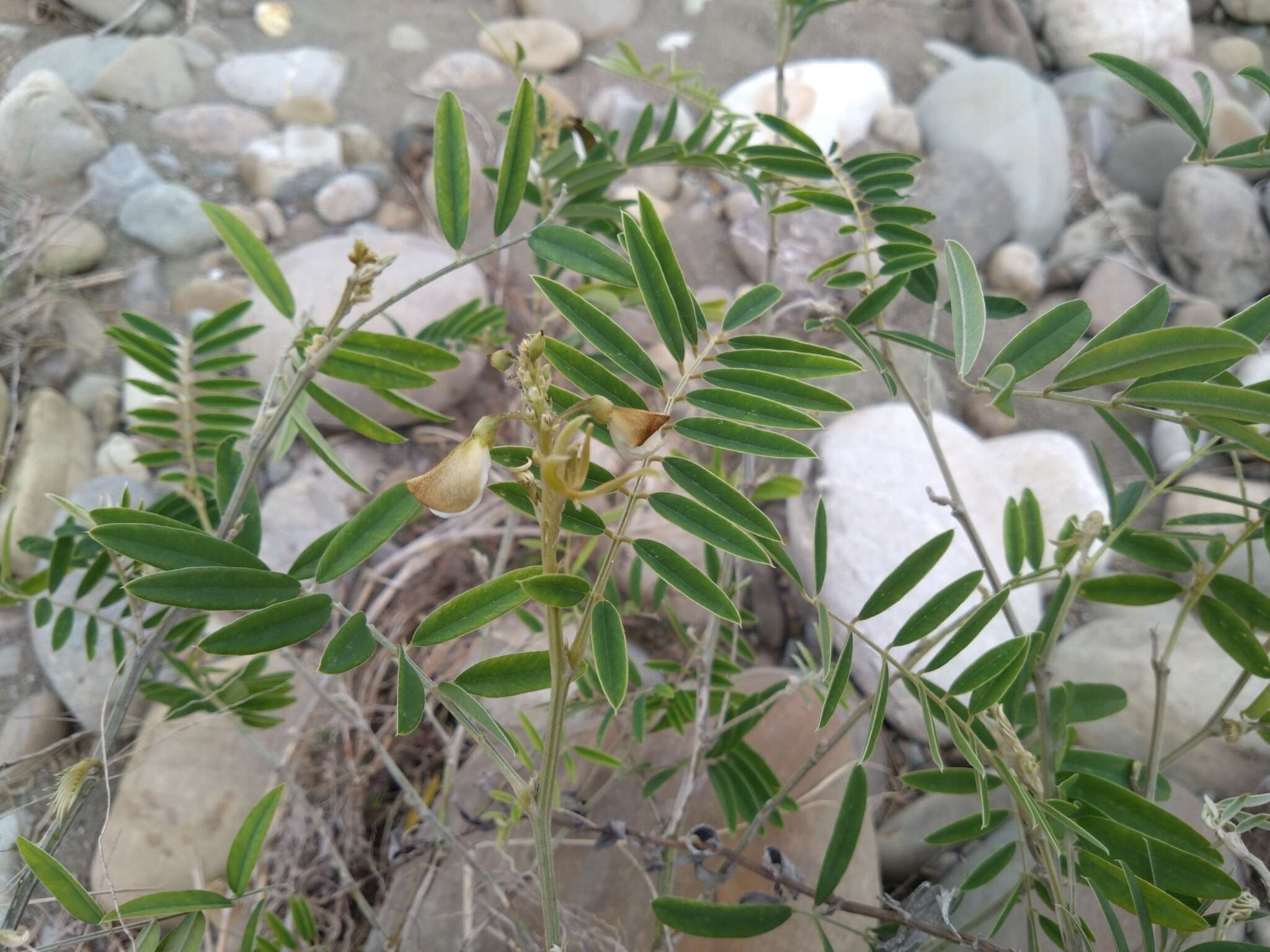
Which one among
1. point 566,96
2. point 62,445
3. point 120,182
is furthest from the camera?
point 566,96

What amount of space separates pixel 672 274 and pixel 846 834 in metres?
0.44

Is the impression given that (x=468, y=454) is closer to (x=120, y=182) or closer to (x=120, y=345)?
(x=120, y=345)

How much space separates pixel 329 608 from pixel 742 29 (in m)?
2.96

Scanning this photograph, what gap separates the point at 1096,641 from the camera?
1.33 metres

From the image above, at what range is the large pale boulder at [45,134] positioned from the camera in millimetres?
1794

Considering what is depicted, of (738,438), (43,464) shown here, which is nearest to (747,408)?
(738,438)

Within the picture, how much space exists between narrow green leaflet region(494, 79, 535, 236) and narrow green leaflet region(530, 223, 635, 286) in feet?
0.13

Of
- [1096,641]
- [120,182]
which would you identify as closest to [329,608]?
[1096,641]

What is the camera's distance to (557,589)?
413 millimetres

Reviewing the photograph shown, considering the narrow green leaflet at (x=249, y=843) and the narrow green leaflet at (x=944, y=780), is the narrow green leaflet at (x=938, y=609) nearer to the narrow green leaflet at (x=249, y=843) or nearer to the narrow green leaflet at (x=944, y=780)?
the narrow green leaflet at (x=944, y=780)

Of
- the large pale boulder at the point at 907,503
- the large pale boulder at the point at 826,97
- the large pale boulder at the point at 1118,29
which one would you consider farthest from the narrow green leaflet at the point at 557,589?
the large pale boulder at the point at 1118,29

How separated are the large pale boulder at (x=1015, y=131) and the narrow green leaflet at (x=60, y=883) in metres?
2.63

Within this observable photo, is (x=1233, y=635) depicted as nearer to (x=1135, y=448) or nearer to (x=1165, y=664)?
(x=1165, y=664)

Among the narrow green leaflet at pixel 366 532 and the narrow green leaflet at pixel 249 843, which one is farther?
the narrow green leaflet at pixel 249 843
